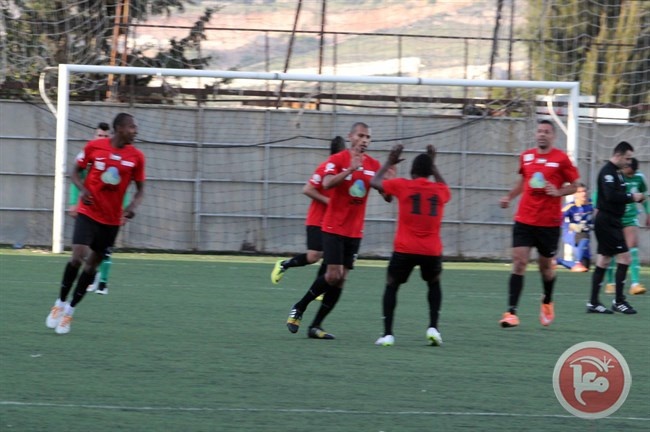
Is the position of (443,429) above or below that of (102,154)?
below

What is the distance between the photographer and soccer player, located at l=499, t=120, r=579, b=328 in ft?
36.2

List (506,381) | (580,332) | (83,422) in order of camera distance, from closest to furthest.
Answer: (83,422) < (506,381) < (580,332)

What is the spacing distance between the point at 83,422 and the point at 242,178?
50.1ft

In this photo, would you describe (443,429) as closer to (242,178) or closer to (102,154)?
(102,154)

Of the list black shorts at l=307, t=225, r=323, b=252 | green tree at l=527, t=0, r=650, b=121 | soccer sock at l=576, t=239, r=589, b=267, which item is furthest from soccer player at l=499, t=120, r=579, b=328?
green tree at l=527, t=0, r=650, b=121

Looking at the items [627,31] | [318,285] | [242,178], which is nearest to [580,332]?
[318,285]

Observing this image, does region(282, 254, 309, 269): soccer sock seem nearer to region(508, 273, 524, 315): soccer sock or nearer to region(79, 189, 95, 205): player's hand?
region(508, 273, 524, 315): soccer sock

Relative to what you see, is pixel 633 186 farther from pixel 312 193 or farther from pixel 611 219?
pixel 312 193

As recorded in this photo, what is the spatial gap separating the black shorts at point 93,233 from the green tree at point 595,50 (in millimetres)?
14882

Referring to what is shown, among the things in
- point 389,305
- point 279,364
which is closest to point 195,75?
point 389,305

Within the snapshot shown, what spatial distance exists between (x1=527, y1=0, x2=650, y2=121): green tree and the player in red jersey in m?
14.7

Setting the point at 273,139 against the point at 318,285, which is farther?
the point at 273,139

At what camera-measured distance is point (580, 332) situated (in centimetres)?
1098

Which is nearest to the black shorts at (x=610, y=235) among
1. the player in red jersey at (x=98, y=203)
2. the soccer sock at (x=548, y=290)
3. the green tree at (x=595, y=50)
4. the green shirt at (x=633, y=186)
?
the green shirt at (x=633, y=186)
